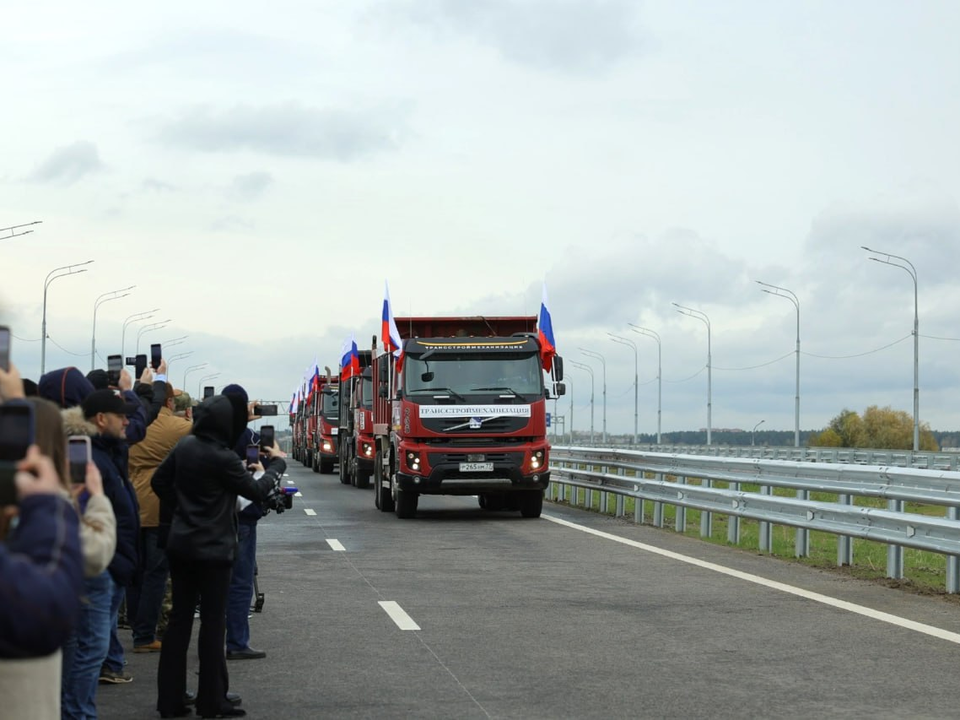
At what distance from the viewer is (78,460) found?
13.9 ft

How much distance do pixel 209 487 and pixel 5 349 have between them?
11.2ft

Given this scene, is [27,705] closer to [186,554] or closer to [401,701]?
[186,554]

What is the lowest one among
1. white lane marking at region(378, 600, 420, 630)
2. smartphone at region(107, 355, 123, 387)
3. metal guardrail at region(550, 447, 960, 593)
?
white lane marking at region(378, 600, 420, 630)

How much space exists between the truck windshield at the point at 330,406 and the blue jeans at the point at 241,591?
37.1 metres

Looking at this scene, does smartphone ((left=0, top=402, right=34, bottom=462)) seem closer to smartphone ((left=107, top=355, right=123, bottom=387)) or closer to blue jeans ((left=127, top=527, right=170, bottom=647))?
smartphone ((left=107, top=355, right=123, bottom=387))

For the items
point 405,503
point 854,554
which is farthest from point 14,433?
point 405,503

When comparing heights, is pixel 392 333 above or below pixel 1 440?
above

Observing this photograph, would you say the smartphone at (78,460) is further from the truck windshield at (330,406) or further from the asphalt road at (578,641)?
the truck windshield at (330,406)

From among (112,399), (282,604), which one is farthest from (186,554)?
(282,604)

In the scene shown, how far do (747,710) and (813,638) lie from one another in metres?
2.55

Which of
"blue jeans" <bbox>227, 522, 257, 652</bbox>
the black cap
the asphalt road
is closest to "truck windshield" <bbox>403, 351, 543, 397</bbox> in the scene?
the asphalt road

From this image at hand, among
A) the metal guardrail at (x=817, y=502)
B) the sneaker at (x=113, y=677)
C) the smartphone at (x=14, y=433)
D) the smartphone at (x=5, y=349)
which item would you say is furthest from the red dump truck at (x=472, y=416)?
the smartphone at (x=14, y=433)

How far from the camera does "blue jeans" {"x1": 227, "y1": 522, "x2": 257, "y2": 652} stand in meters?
8.93

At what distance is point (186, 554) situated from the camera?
24.0ft
